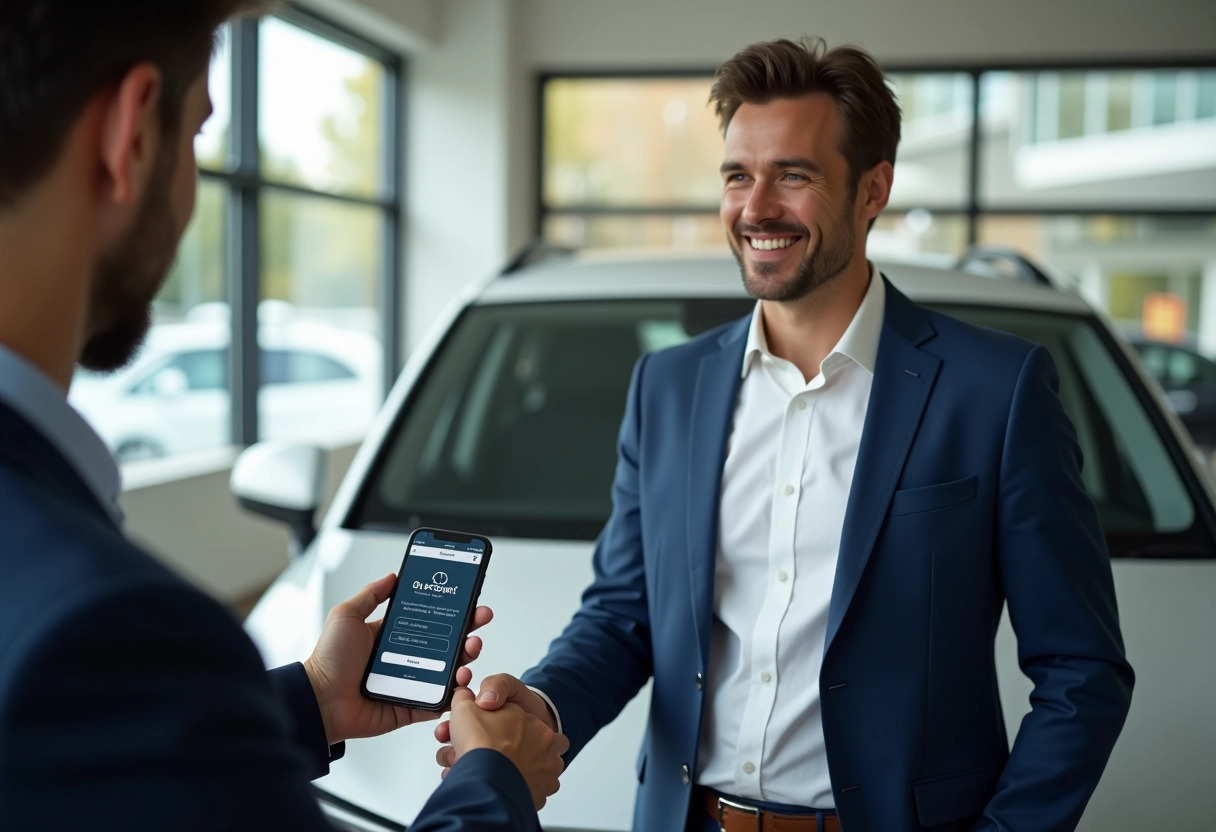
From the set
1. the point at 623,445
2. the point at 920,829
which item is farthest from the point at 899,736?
the point at 623,445

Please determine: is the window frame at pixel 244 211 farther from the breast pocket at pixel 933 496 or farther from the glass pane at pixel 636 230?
the breast pocket at pixel 933 496

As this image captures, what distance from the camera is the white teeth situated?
5.02 ft

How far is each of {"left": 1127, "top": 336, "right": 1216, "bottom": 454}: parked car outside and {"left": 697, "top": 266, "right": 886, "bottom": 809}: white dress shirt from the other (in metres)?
7.79

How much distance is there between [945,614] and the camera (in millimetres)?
1394

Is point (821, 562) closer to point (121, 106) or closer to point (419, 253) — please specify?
point (121, 106)

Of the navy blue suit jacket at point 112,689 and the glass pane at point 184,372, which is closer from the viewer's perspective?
the navy blue suit jacket at point 112,689

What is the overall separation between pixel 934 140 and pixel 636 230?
2.27 metres

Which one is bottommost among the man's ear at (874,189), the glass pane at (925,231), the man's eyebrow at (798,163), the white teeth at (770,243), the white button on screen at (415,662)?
the white button on screen at (415,662)

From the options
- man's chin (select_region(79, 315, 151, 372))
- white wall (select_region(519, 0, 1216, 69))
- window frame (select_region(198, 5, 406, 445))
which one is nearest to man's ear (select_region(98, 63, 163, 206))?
man's chin (select_region(79, 315, 151, 372))

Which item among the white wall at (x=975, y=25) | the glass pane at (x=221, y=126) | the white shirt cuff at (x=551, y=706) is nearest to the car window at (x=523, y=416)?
the white shirt cuff at (x=551, y=706)

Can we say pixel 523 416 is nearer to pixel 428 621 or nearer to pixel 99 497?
pixel 428 621

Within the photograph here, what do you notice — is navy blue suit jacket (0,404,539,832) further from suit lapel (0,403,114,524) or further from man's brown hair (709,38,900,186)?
man's brown hair (709,38,900,186)

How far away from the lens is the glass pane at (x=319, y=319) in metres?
6.73

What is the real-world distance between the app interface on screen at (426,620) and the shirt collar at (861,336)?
0.45 m
